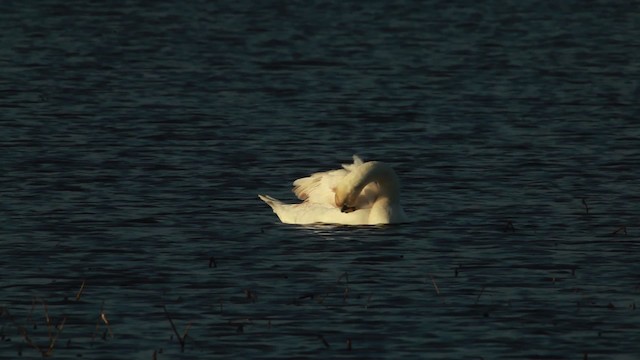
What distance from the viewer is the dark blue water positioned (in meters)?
17.1

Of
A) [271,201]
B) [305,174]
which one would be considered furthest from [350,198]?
[305,174]

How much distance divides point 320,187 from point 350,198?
87 cm

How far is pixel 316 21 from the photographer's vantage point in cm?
5662

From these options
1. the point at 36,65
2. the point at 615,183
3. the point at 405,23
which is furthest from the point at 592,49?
the point at 615,183

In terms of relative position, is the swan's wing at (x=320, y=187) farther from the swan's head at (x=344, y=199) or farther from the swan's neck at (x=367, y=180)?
the swan's neck at (x=367, y=180)

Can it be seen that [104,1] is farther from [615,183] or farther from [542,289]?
[542,289]

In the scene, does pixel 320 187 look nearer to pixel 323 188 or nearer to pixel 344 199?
pixel 323 188

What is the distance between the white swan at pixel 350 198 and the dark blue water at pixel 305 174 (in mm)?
279

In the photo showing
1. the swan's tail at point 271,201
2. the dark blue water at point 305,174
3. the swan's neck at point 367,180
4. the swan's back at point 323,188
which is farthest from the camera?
the swan's tail at point 271,201

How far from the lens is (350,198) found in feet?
75.3

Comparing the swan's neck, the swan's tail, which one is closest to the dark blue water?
the swan's tail

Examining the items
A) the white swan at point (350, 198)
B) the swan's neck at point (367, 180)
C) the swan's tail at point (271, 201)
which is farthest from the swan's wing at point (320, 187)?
the swan's neck at point (367, 180)

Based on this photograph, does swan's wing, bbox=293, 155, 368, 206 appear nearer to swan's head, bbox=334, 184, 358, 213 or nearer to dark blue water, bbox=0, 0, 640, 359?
swan's head, bbox=334, 184, 358, 213

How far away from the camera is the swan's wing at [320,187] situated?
23.5m
